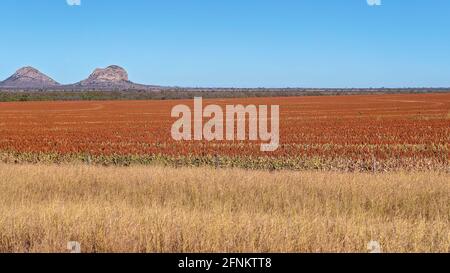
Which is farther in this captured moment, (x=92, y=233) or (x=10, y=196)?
(x=10, y=196)

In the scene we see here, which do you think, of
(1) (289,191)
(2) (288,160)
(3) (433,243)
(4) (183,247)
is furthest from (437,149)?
(4) (183,247)

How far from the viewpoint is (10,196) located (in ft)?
36.1

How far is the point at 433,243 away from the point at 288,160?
1495 cm

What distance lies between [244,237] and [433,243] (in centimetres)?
242

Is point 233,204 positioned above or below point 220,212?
below

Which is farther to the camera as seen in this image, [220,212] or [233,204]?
[233,204]

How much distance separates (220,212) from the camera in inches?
346

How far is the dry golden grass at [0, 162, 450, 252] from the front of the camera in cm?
660

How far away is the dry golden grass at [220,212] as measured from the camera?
660 centimetres
